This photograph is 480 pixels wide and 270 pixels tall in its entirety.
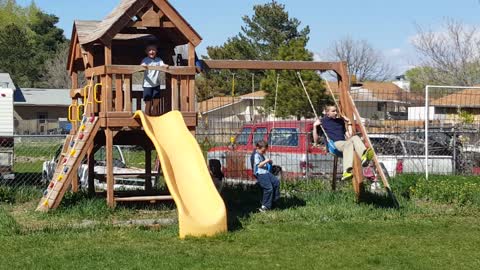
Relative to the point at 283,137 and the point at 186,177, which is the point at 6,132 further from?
the point at 186,177

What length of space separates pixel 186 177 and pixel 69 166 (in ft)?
7.75

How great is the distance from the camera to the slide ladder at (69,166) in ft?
39.9

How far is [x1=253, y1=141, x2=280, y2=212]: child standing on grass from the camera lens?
42.6 ft

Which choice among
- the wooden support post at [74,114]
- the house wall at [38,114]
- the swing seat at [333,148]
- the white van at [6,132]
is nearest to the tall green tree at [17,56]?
the house wall at [38,114]

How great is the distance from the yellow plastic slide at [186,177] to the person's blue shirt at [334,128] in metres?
2.52

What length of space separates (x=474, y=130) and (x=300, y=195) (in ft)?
21.5

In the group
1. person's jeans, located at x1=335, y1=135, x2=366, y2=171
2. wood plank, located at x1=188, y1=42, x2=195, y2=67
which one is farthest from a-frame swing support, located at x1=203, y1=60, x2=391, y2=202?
person's jeans, located at x1=335, y1=135, x2=366, y2=171

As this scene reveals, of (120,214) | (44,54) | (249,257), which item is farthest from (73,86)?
(44,54)

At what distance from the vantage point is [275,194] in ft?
43.3

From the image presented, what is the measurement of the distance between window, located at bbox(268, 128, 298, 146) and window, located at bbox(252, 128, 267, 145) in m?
0.22

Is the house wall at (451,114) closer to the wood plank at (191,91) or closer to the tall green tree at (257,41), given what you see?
the wood plank at (191,91)

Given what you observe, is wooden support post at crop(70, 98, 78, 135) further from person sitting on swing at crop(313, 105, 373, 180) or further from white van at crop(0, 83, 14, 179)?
person sitting on swing at crop(313, 105, 373, 180)

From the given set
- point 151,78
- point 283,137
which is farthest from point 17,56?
point 151,78

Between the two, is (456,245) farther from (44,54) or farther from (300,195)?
(44,54)
